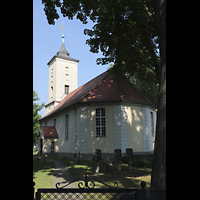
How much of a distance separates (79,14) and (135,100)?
35.9 ft

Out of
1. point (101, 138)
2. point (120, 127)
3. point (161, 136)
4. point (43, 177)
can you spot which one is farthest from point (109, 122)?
point (161, 136)

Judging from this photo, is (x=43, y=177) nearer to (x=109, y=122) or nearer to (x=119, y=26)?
(x=109, y=122)

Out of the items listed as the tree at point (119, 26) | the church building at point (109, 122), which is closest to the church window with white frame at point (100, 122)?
the church building at point (109, 122)

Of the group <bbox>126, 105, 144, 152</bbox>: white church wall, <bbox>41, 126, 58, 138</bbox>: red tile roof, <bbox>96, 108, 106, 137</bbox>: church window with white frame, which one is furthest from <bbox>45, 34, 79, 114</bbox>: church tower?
<bbox>126, 105, 144, 152</bbox>: white church wall

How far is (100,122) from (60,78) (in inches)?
694

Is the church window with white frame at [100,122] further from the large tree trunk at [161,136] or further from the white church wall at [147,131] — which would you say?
the large tree trunk at [161,136]

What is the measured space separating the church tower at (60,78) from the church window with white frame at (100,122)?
15688 mm
